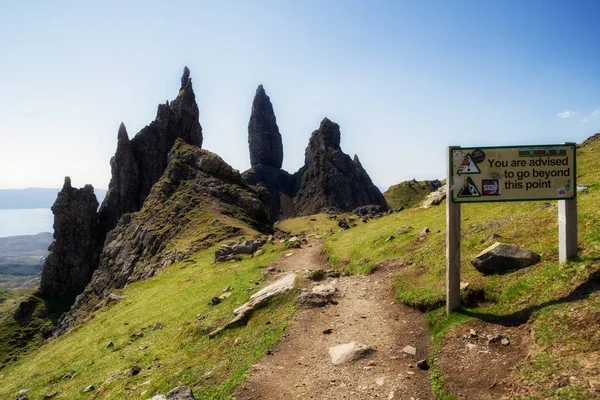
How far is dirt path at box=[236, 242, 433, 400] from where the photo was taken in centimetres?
1255

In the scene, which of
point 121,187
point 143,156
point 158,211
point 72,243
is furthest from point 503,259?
point 72,243

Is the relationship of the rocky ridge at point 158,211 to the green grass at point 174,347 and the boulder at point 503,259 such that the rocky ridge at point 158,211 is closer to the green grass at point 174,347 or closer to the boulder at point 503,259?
the green grass at point 174,347

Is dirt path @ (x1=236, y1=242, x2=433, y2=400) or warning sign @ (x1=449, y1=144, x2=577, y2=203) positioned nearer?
dirt path @ (x1=236, y1=242, x2=433, y2=400)

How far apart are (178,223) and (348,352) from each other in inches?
3010

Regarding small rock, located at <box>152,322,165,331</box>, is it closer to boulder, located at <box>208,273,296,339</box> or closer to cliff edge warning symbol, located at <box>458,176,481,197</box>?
boulder, located at <box>208,273,296,339</box>

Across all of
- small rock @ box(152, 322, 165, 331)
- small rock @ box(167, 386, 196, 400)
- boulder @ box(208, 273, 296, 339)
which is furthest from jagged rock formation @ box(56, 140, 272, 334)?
small rock @ box(167, 386, 196, 400)

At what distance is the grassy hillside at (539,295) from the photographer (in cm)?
1020

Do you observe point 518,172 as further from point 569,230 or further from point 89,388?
point 89,388

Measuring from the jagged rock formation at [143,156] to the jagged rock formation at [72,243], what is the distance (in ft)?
23.4

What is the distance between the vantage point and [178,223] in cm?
8569

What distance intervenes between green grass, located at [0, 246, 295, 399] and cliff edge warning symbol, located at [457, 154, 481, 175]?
10.1 meters

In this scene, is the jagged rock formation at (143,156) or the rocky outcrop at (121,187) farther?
the jagged rock formation at (143,156)

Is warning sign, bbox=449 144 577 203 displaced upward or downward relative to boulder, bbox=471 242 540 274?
upward

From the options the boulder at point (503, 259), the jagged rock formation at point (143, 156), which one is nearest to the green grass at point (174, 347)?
the boulder at point (503, 259)
